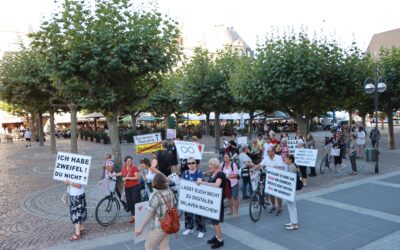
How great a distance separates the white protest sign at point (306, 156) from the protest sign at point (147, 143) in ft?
16.4

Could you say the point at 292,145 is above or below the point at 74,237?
above

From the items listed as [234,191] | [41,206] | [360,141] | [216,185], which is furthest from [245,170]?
[360,141]

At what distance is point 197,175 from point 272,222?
2.35 m

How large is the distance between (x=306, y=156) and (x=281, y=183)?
4718mm

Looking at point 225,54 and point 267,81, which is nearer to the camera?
point 267,81

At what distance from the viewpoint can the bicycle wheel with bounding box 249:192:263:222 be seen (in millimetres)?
7859

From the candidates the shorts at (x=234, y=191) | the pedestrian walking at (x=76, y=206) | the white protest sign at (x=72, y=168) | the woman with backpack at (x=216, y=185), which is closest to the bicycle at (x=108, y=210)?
the pedestrian walking at (x=76, y=206)

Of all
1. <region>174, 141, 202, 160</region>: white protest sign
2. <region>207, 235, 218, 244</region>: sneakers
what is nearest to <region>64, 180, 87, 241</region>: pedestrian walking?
<region>207, 235, 218, 244</region>: sneakers

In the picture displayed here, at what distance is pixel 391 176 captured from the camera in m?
12.9

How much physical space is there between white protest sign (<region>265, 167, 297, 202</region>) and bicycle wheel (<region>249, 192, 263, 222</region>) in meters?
0.47

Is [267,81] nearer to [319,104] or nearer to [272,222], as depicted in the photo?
[319,104]

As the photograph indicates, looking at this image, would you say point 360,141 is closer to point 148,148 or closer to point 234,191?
point 234,191

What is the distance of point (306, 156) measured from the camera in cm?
1181

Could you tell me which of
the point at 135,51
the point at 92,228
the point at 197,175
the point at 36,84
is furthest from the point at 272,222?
the point at 36,84
